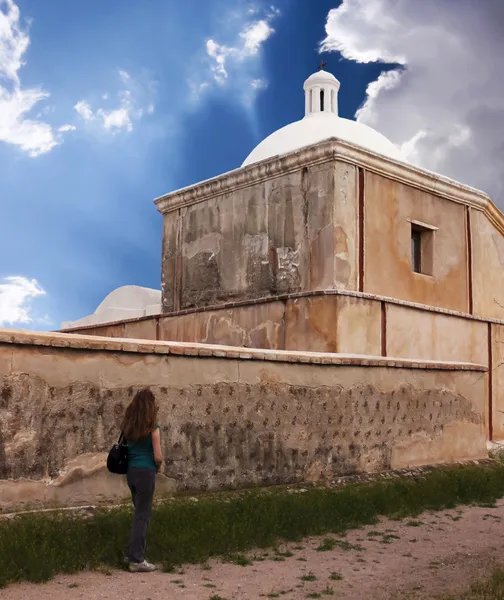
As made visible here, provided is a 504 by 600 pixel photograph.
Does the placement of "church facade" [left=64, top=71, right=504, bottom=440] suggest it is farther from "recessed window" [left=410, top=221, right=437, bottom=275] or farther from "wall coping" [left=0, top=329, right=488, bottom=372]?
"wall coping" [left=0, top=329, right=488, bottom=372]

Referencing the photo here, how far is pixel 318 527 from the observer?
289 inches

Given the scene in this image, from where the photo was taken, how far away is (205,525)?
659 centimetres

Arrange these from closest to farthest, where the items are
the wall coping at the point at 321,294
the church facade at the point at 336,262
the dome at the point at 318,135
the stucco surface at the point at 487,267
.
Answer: the wall coping at the point at 321,294
the church facade at the point at 336,262
the stucco surface at the point at 487,267
the dome at the point at 318,135

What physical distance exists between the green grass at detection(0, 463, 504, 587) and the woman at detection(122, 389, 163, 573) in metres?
0.23

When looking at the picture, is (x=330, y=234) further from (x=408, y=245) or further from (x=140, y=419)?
(x=140, y=419)

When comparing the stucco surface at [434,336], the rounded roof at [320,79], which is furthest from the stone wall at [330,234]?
the rounded roof at [320,79]

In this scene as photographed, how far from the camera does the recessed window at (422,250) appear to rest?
14.4 m

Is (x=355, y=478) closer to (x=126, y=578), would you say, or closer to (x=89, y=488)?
(x=89, y=488)

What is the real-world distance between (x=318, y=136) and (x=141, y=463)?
60.6 feet

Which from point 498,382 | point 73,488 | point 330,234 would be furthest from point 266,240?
point 73,488

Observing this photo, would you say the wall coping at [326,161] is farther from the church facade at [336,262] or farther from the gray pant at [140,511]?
the gray pant at [140,511]

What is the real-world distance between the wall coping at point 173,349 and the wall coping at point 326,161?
416 centimetres

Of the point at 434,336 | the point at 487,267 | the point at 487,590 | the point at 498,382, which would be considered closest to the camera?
the point at 487,590

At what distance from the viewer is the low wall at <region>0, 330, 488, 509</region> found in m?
6.68
